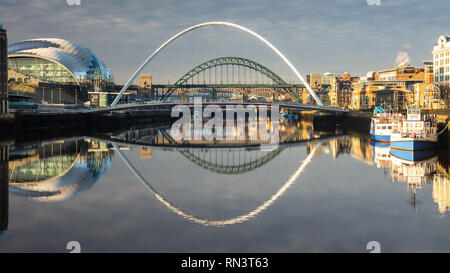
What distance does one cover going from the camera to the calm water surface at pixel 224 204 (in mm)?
12133

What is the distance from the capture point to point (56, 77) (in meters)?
93.1

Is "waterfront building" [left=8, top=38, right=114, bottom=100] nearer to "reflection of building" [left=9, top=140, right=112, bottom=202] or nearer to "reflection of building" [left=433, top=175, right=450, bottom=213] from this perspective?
"reflection of building" [left=9, top=140, right=112, bottom=202]

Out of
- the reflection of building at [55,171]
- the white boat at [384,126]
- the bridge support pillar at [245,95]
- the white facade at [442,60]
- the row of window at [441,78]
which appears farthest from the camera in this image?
the bridge support pillar at [245,95]

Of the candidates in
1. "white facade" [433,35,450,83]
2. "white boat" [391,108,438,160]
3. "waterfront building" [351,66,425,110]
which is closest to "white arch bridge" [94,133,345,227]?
"white boat" [391,108,438,160]

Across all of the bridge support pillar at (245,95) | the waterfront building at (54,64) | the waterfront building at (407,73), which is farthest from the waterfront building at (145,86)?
the waterfront building at (407,73)

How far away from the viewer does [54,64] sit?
92.7 metres

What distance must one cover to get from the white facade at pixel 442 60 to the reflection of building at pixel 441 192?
54926 mm

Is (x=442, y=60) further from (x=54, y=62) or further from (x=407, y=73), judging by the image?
(x=54, y=62)

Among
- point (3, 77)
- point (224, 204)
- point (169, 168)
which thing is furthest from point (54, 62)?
point (224, 204)

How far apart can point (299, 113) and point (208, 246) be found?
10876 cm

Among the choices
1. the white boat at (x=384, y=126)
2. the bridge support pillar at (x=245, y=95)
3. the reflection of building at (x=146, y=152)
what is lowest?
the reflection of building at (x=146, y=152)

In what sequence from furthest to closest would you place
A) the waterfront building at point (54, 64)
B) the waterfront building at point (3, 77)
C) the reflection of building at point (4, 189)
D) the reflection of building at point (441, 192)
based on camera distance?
the waterfront building at point (54, 64) < the waterfront building at point (3, 77) < the reflection of building at point (441, 192) < the reflection of building at point (4, 189)

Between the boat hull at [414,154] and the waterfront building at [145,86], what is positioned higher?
the waterfront building at [145,86]

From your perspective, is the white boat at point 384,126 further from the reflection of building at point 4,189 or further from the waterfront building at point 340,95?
the waterfront building at point 340,95
